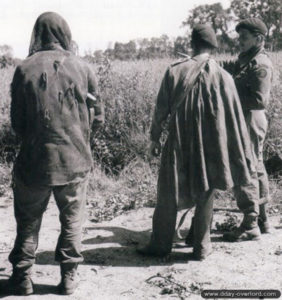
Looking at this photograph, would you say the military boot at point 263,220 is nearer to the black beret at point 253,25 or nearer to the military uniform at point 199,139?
the military uniform at point 199,139

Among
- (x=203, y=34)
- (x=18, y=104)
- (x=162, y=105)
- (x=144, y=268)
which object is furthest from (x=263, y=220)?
(x=18, y=104)

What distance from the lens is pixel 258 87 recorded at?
15.5 feet

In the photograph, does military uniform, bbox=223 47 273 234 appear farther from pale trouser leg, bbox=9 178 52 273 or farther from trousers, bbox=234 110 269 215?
pale trouser leg, bbox=9 178 52 273

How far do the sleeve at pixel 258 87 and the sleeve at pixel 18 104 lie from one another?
217 centimetres

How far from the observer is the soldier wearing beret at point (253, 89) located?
4723mm

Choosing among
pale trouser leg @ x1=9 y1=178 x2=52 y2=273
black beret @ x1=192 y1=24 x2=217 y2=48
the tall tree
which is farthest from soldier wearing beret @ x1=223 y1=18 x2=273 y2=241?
the tall tree

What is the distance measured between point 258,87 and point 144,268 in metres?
1.97

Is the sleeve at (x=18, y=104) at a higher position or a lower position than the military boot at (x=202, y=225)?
higher

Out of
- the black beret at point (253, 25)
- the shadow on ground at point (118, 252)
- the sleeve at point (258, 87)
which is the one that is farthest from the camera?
the black beret at point (253, 25)

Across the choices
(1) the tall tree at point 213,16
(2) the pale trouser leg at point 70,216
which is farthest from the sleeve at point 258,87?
(1) the tall tree at point 213,16

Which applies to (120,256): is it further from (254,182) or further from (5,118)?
(5,118)

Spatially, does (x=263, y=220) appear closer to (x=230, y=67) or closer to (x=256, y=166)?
(x=256, y=166)

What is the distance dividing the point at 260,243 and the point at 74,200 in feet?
7.03

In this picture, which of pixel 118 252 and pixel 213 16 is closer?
pixel 118 252
